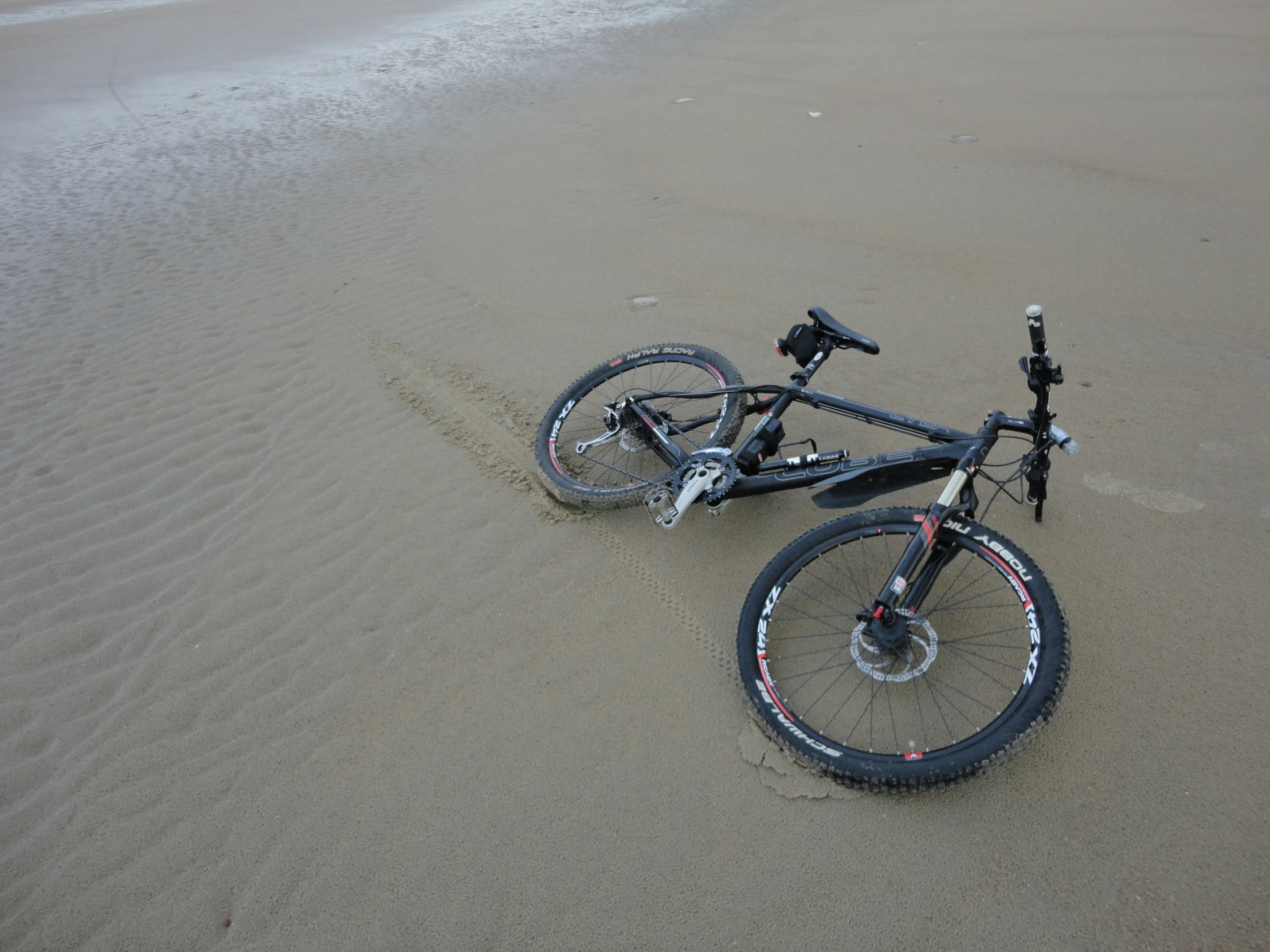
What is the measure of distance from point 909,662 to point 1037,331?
4.31 ft

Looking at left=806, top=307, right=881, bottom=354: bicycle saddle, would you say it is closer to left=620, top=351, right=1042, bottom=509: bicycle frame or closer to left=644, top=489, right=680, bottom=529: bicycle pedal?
left=620, top=351, right=1042, bottom=509: bicycle frame

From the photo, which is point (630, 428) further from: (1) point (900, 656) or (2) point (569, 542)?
(1) point (900, 656)

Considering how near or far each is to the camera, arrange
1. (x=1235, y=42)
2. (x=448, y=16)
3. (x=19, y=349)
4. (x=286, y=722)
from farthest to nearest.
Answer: (x=448, y=16) → (x=1235, y=42) → (x=19, y=349) → (x=286, y=722)

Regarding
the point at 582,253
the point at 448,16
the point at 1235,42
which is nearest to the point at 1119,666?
the point at 582,253

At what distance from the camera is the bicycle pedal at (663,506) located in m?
3.44

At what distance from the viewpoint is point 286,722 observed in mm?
3182

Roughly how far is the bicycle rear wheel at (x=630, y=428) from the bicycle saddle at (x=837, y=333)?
52 cm

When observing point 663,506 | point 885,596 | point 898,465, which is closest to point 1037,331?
point 898,465

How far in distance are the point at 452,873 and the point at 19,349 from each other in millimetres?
6041

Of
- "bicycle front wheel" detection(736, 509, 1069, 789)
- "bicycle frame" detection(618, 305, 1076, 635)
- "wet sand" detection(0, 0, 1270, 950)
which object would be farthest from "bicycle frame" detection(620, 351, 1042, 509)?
"wet sand" detection(0, 0, 1270, 950)

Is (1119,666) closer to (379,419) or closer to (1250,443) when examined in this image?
(1250,443)

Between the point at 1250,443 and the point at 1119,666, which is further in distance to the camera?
the point at 1250,443

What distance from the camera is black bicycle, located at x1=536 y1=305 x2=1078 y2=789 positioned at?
2582mm

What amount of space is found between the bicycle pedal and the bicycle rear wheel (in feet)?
0.36
